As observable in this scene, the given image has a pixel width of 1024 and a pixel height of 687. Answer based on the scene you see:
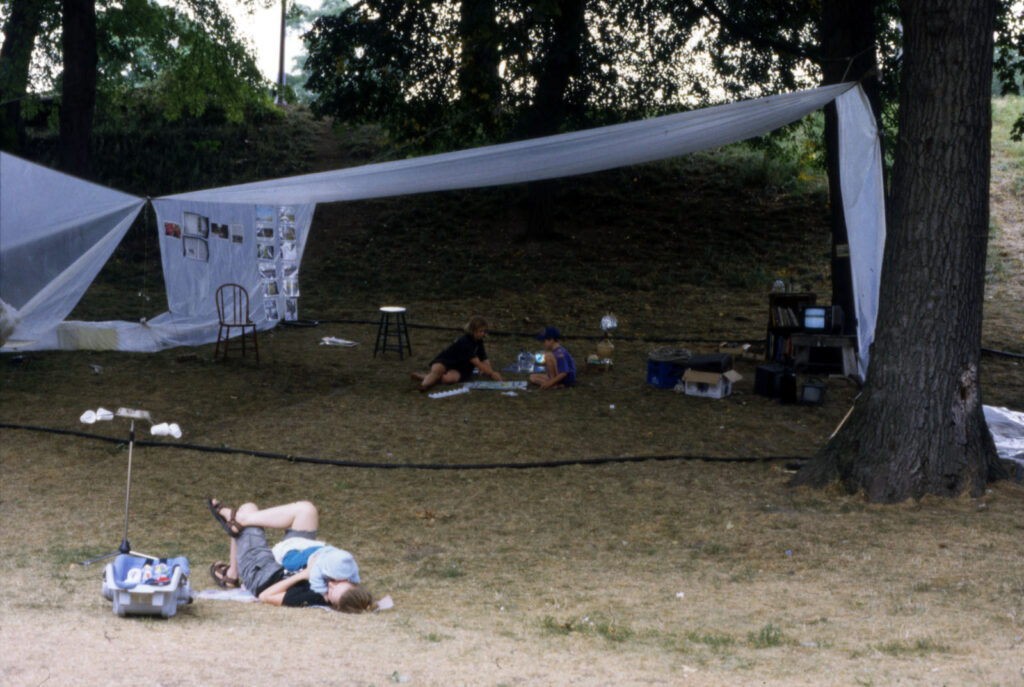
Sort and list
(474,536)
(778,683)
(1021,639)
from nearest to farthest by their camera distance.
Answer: (778,683), (1021,639), (474,536)

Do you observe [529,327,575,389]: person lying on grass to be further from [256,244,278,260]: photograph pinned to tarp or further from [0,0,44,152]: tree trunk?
[0,0,44,152]: tree trunk

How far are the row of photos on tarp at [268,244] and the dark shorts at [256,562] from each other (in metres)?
7.57

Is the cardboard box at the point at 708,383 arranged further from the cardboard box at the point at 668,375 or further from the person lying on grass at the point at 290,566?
the person lying on grass at the point at 290,566

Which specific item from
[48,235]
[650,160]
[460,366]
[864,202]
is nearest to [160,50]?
[48,235]

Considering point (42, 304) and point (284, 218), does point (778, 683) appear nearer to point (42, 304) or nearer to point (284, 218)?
point (42, 304)

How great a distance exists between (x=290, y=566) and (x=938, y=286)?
13.0 ft

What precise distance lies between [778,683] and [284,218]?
1010 cm

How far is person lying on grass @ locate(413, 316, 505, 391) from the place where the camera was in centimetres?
927

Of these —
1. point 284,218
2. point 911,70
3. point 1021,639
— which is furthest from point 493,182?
point 1021,639

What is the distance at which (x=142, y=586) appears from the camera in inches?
144

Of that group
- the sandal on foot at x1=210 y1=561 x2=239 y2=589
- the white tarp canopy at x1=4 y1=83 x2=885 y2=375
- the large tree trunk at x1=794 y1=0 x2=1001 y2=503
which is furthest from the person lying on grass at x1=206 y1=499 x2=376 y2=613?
the white tarp canopy at x1=4 y1=83 x2=885 y2=375

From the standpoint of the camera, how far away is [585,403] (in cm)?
870

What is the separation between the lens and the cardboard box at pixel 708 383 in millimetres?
8922

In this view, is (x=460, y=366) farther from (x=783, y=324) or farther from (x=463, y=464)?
(x=783, y=324)
